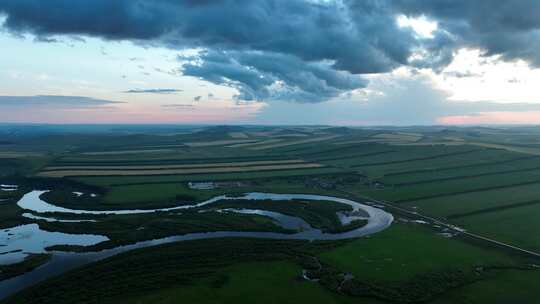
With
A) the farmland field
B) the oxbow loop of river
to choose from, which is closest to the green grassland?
the farmland field

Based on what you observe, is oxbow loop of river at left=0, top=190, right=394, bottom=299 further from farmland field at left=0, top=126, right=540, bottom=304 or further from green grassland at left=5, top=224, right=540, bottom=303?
green grassland at left=5, top=224, right=540, bottom=303

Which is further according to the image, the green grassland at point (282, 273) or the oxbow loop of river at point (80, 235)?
the oxbow loop of river at point (80, 235)

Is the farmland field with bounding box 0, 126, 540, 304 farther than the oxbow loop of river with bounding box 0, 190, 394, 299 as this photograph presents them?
No

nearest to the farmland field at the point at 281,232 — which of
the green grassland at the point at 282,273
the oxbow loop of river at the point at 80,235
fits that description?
the green grassland at the point at 282,273

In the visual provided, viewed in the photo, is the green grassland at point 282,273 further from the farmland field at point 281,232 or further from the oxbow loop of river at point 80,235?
the oxbow loop of river at point 80,235

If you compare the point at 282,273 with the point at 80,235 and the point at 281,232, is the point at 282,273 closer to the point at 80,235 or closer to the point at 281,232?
the point at 281,232

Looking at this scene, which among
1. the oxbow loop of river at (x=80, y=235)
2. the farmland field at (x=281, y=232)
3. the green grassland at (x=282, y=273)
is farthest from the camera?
the oxbow loop of river at (x=80, y=235)
